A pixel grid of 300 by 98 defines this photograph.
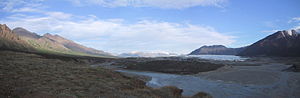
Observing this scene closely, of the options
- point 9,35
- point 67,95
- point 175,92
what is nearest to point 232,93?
point 175,92

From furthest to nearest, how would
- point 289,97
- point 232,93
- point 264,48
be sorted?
point 264,48, point 232,93, point 289,97

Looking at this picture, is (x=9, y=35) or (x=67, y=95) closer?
(x=67, y=95)

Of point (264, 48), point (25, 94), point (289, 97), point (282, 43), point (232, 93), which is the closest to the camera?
point (25, 94)

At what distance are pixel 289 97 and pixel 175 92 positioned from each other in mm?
14540

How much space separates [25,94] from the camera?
1678 cm

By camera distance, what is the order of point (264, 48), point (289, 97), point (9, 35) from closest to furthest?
point (289, 97)
point (264, 48)
point (9, 35)

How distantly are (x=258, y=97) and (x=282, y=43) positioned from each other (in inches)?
5837

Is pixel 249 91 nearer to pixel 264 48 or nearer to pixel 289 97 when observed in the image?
pixel 289 97

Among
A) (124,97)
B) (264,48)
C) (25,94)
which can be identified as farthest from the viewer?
(264,48)

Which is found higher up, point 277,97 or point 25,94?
point 25,94

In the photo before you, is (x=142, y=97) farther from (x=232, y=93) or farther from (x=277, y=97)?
(x=277, y=97)

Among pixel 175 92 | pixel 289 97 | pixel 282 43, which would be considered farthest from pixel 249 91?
pixel 282 43

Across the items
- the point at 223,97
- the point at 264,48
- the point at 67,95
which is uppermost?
the point at 264,48

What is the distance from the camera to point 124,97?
18812mm
